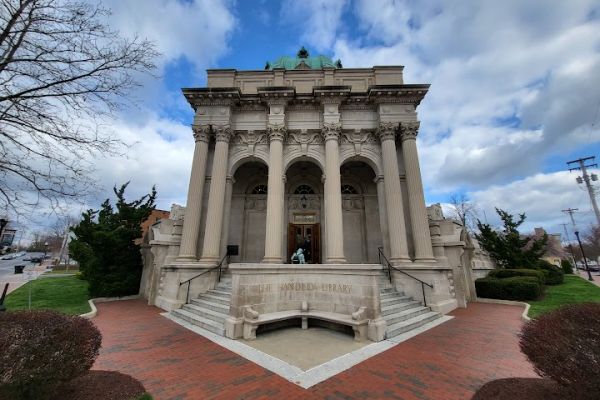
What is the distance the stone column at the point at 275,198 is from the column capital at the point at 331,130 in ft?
8.69

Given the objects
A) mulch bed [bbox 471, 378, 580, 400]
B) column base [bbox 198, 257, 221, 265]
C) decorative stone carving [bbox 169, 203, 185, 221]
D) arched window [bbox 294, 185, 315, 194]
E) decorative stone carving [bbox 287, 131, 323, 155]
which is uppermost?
decorative stone carving [bbox 287, 131, 323, 155]

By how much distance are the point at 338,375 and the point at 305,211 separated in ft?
45.8

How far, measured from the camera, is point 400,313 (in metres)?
9.34

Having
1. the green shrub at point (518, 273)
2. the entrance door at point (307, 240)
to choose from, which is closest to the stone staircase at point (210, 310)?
the entrance door at point (307, 240)

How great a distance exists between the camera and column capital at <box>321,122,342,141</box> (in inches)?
611

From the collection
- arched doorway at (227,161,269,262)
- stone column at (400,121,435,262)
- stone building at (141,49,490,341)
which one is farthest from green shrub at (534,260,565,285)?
arched doorway at (227,161,269,262)

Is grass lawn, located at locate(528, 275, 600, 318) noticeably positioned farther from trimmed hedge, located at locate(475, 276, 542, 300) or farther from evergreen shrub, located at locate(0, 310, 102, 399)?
evergreen shrub, located at locate(0, 310, 102, 399)

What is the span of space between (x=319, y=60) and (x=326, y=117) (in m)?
9.42

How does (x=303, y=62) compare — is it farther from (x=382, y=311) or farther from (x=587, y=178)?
(x=587, y=178)

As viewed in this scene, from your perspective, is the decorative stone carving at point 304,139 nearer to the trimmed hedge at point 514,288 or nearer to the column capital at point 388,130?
the column capital at point 388,130

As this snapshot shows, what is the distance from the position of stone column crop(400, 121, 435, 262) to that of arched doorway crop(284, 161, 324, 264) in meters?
6.38

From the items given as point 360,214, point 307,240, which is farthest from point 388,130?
point 307,240

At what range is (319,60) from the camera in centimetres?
2203

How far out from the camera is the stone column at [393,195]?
44.2 ft
